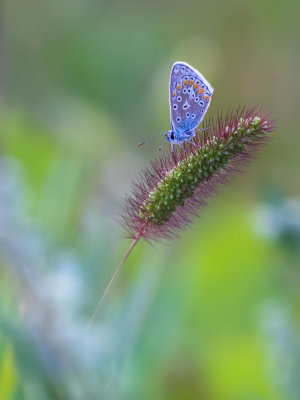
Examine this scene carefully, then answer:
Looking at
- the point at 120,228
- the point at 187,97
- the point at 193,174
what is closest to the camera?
the point at 193,174

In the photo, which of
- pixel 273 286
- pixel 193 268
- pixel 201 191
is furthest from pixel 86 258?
pixel 201 191

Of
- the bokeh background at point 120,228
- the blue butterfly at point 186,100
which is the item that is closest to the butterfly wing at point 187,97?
the blue butterfly at point 186,100

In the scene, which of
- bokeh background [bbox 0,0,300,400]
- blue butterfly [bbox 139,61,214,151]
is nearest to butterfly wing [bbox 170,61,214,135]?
blue butterfly [bbox 139,61,214,151]

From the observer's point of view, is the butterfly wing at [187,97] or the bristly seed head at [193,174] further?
the butterfly wing at [187,97]

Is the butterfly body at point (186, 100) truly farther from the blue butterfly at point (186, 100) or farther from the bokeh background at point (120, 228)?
the bokeh background at point (120, 228)

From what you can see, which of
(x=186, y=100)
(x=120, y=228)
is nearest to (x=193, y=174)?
(x=186, y=100)

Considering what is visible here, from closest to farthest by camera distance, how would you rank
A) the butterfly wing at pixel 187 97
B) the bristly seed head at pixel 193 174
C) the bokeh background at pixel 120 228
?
the bristly seed head at pixel 193 174 < the butterfly wing at pixel 187 97 < the bokeh background at pixel 120 228

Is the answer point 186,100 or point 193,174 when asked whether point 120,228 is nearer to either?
point 186,100

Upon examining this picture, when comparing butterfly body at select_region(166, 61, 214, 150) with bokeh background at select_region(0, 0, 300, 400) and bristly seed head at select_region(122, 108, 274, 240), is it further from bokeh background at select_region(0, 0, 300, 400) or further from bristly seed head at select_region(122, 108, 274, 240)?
bokeh background at select_region(0, 0, 300, 400)
